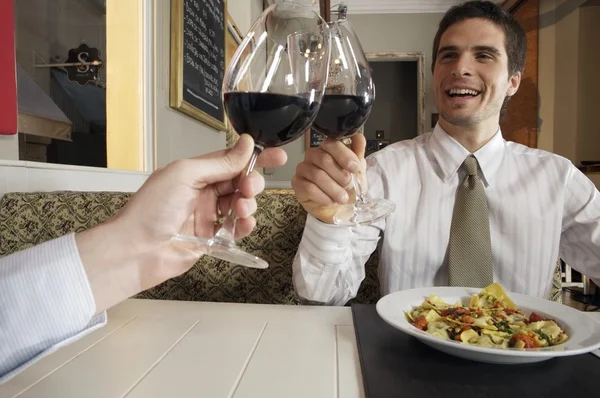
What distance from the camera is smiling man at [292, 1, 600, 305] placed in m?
1.19

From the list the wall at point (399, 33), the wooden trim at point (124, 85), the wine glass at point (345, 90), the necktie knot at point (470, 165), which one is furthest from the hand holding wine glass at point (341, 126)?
the wall at point (399, 33)

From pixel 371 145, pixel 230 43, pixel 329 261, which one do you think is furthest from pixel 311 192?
pixel 371 145

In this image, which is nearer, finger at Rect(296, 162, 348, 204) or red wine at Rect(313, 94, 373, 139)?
red wine at Rect(313, 94, 373, 139)

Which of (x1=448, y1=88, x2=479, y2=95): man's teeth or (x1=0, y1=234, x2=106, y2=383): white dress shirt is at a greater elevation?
(x1=448, y1=88, x2=479, y2=95): man's teeth

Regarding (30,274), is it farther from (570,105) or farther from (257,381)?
(570,105)

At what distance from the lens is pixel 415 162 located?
4.67ft

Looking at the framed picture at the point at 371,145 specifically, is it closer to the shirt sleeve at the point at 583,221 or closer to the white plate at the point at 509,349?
the shirt sleeve at the point at 583,221

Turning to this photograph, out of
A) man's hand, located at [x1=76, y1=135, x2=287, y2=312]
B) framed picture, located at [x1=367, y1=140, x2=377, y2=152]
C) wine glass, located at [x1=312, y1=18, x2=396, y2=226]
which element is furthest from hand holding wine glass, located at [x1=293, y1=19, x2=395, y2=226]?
framed picture, located at [x1=367, y1=140, x2=377, y2=152]

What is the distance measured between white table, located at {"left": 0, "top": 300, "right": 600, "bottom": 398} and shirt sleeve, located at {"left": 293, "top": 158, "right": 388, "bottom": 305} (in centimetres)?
20

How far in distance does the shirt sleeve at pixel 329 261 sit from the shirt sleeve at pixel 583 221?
2.04ft

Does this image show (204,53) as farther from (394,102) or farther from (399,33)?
(394,102)

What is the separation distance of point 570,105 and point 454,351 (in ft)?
16.1

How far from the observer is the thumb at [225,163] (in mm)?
572

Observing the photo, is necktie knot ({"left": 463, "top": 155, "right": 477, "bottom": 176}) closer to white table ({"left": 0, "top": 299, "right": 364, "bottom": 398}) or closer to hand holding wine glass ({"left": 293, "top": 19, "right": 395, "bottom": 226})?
hand holding wine glass ({"left": 293, "top": 19, "right": 395, "bottom": 226})
